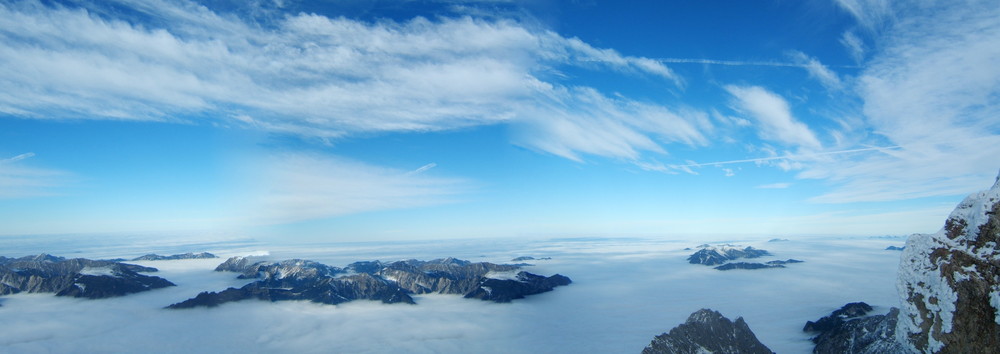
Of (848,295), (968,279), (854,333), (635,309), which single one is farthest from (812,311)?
(968,279)

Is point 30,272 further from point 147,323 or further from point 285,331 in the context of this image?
point 285,331

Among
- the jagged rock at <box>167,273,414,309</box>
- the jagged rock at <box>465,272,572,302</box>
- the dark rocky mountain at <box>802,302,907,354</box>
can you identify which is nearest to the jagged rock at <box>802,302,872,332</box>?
the dark rocky mountain at <box>802,302,907,354</box>

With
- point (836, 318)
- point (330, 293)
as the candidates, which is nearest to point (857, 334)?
point (836, 318)

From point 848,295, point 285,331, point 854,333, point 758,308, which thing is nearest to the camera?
point 854,333

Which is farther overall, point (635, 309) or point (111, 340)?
point (635, 309)

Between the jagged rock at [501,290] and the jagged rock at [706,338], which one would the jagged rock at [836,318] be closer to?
the jagged rock at [706,338]

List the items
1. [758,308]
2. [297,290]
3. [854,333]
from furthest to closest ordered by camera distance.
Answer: [297,290] → [758,308] → [854,333]

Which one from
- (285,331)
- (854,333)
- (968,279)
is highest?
(968,279)
